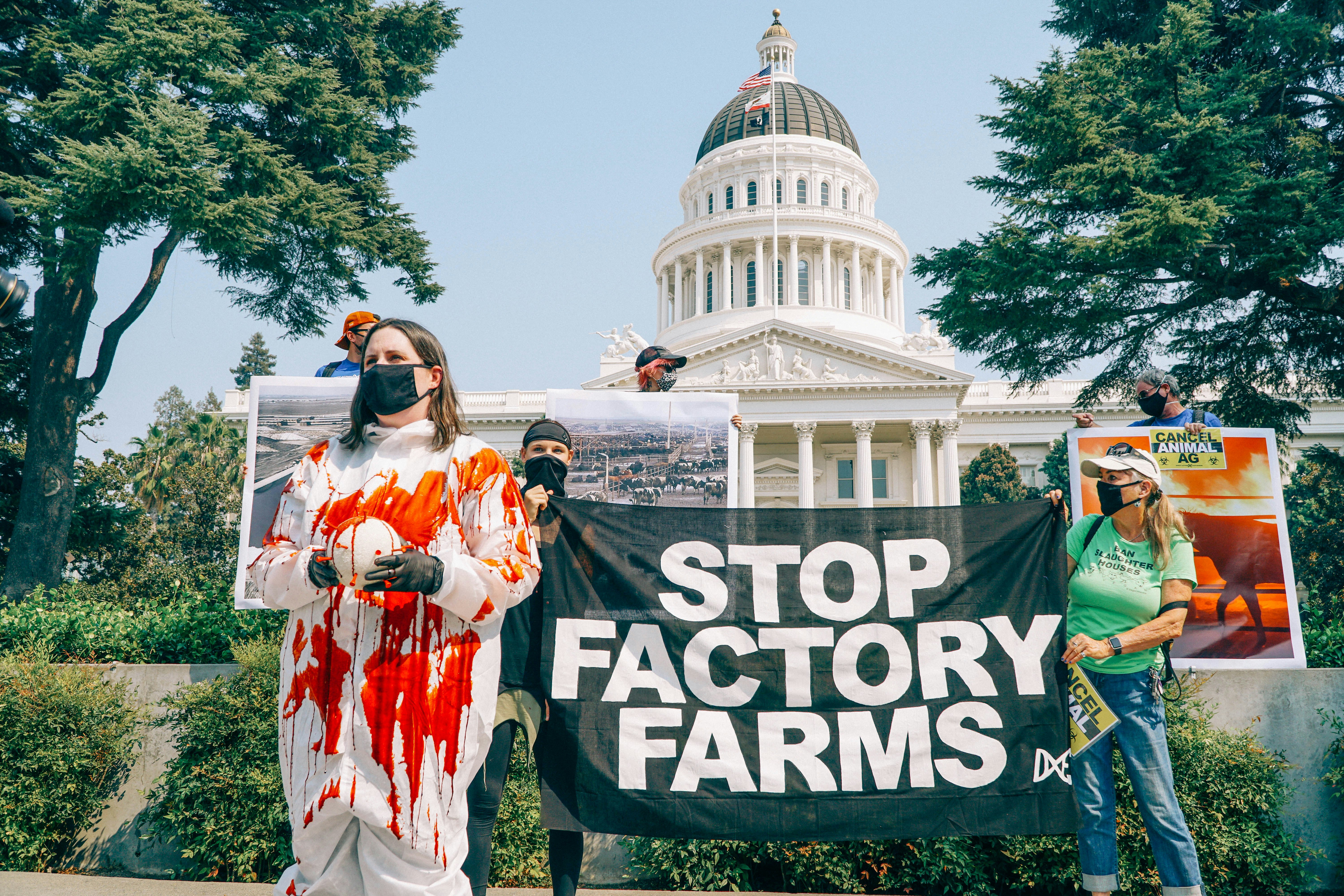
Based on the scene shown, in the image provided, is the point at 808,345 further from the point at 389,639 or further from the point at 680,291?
the point at 389,639

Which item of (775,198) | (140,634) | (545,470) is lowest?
(140,634)

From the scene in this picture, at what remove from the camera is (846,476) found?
52031mm

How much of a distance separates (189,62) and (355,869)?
15.3m

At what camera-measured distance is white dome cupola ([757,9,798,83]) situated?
7481cm

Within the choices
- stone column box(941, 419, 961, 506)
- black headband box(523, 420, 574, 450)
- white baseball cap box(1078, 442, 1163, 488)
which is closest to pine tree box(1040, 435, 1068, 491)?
stone column box(941, 419, 961, 506)

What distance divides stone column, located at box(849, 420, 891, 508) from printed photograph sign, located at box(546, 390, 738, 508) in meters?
40.7

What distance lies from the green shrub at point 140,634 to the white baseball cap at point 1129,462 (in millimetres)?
4473

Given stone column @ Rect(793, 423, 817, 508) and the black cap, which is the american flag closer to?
stone column @ Rect(793, 423, 817, 508)

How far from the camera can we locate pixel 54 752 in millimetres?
4770

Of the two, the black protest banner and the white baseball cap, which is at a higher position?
the white baseball cap

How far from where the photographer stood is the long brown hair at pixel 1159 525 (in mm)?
3762

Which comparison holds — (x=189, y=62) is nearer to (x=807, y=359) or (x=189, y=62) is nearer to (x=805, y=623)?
(x=805, y=623)

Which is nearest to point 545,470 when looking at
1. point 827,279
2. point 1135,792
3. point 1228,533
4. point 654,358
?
point 654,358

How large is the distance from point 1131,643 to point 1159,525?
0.50m
